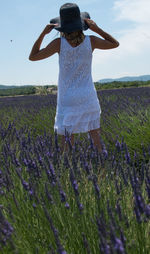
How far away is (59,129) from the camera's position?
9.85ft

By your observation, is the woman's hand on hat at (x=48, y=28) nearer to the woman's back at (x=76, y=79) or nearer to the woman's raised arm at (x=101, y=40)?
the woman's back at (x=76, y=79)

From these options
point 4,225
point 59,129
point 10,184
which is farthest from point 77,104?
point 4,225

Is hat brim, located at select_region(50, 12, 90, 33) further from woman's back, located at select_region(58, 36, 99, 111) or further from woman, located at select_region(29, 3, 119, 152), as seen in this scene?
woman's back, located at select_region(58, 36, 99, 111)

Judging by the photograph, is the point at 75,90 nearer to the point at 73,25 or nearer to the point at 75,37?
the point at 75,37

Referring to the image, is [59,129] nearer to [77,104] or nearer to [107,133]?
[77,104]

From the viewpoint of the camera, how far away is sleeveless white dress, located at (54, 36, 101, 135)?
288cm

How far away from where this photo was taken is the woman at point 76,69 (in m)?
2.83

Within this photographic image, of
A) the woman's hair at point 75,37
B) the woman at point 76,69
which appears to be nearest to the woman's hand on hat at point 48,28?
the woman at point 76,69

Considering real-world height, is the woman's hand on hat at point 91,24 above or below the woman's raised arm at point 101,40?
above

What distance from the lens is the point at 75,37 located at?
111 inches

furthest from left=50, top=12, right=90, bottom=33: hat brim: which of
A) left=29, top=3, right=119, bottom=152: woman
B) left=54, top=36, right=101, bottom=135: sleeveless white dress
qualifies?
left=54, top=36, right=101, bottom=135: sleeveless white dress

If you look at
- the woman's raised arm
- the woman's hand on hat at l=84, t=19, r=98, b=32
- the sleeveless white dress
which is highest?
the woman's hand on hat at l=84, t=19, r=98, b=32

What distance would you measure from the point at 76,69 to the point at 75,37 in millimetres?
270

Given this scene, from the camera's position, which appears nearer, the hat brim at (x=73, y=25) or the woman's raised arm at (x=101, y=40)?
the hat brim at (x=73, y=25)
